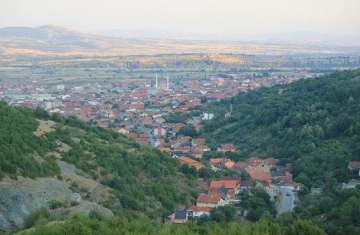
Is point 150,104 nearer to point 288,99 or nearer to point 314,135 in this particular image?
point 288,99

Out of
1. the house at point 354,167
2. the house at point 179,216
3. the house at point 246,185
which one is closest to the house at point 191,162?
the house at point 246,185

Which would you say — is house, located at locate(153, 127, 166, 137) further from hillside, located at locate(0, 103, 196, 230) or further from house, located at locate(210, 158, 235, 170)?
hillside, located at locate(0, 103, 196, 230)

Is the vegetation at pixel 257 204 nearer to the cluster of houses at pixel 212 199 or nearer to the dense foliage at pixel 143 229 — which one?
the cluster of houses at pixel 212 199

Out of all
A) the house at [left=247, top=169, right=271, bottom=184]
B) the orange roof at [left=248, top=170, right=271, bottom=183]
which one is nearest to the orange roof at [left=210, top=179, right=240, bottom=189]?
the house at [left=247, top=169, right=271, bottom=184]

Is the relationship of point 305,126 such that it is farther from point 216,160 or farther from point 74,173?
point 74,173

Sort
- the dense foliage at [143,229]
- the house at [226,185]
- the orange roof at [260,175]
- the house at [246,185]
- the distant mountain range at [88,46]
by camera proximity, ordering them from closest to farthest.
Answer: the dense foliage at [143,229] → the house at [226,185] → the house at [246,185] → the orange roof at [260,175] → the distant mountain range at [88,46]
